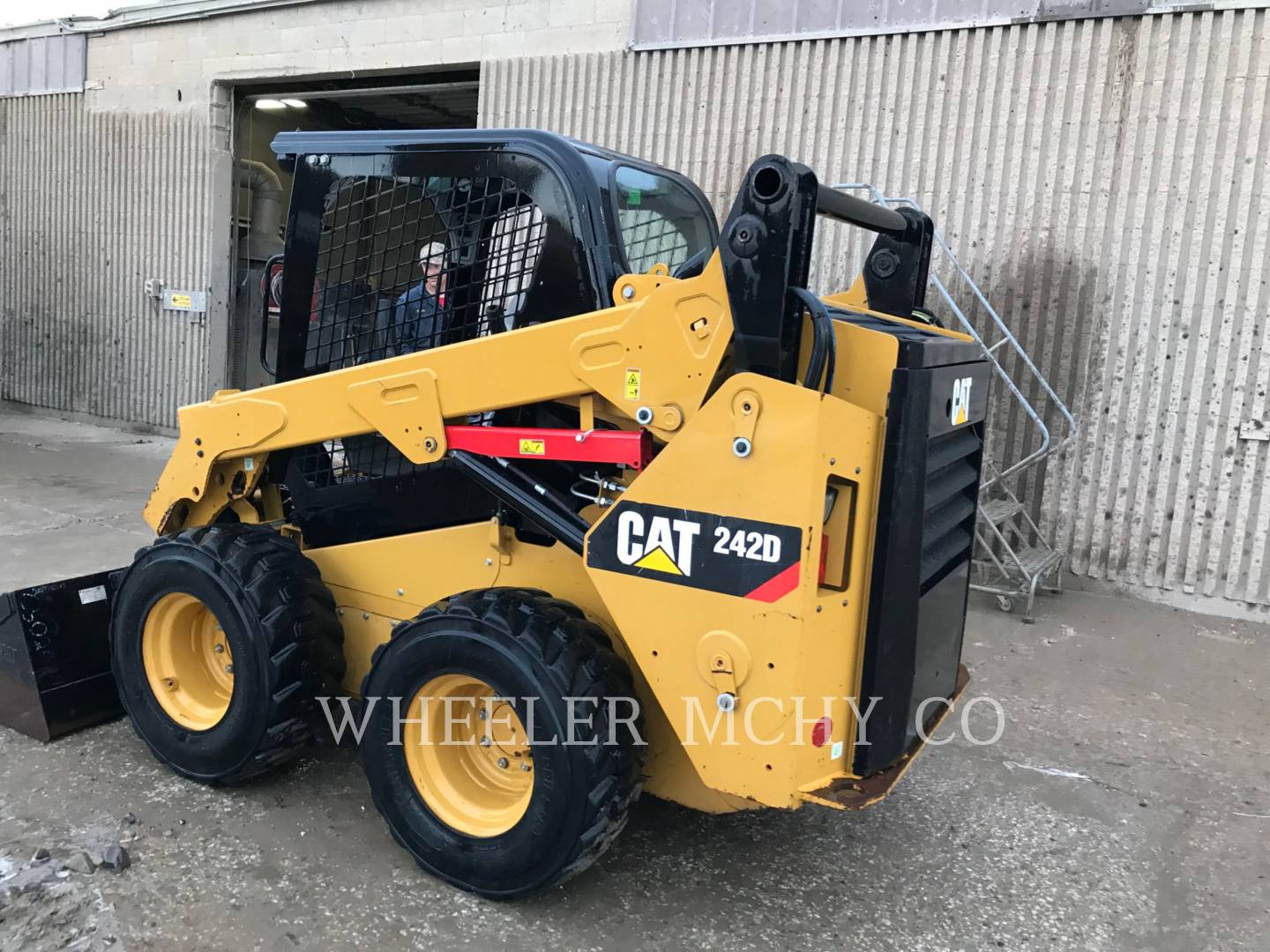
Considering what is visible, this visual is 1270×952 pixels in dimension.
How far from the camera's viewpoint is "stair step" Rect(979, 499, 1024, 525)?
641 centimetres

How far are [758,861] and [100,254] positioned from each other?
11984 mm

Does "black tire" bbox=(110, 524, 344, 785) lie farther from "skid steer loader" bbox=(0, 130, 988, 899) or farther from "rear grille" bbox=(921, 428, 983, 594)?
"rear grille" bbox=(921, 428, 983, 594)

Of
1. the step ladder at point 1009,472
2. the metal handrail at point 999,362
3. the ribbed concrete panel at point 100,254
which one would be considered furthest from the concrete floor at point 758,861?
the ribbed concrete panel at point 100,254

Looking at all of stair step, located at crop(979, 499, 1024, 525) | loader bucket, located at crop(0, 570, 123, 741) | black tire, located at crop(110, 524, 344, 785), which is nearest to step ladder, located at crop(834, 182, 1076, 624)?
stair step, located at crop(979, 499, 1024, 525)

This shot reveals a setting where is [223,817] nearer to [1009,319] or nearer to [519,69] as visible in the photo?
[1009,319]

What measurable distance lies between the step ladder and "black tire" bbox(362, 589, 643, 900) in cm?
417

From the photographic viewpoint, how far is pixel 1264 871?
347 centimetres

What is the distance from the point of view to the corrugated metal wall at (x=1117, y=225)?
20.7 feet

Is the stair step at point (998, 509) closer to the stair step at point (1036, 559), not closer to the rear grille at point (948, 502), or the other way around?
the stair step at point (1036, 559)

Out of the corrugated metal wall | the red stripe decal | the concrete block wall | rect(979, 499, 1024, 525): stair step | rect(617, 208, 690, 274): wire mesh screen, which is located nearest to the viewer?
the red stripe decal

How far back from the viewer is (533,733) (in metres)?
2.79

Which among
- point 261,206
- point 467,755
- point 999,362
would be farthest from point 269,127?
point 467,755

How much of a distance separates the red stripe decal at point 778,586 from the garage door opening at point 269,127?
8.61 m

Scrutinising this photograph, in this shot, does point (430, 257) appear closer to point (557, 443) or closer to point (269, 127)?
point (557, 443)
